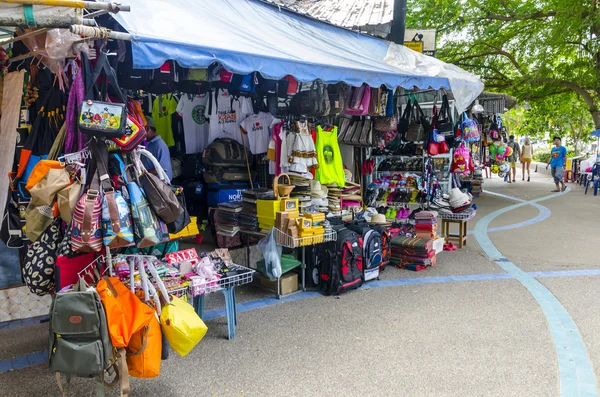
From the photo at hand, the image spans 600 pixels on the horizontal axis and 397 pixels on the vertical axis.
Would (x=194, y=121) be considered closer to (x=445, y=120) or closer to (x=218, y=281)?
(x=218, y=281)

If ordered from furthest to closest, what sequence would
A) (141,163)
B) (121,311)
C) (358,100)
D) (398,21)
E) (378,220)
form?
1. (398,21)
2. (378,220)
3. (358,100)
4. (141,163)
5. (121,311)

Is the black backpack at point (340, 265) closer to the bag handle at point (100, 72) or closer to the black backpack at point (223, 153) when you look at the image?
the black backpack at point (223, 153)

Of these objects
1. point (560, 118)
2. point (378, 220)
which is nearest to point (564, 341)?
point (378, 220)

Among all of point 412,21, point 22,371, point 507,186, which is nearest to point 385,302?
point 22,371

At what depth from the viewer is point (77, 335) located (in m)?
2.80

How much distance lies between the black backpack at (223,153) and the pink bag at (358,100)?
5.49 ft

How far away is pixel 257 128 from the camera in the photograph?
20.9 ft

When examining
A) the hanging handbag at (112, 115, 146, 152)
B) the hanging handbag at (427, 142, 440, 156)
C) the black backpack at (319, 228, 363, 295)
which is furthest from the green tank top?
the hanging handbag at (112, 115, 146, 152)

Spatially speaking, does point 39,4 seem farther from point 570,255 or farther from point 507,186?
point 507,186

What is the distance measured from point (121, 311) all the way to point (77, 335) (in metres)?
0.29

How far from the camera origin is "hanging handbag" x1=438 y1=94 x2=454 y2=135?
7.65m

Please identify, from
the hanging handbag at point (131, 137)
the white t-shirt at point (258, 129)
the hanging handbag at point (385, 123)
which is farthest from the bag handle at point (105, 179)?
the hanging handbag at point (385, 123)

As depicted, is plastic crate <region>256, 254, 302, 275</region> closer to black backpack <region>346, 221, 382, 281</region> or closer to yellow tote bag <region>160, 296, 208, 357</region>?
black backpack <region>346, 221, 382, 281</region>

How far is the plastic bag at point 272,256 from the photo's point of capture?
5.23 metres
